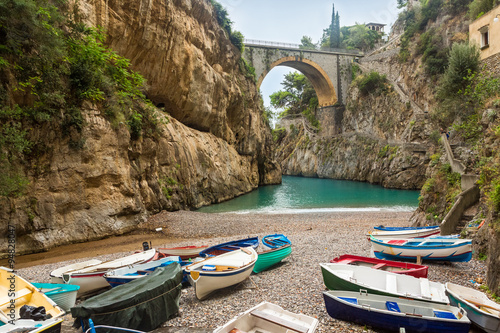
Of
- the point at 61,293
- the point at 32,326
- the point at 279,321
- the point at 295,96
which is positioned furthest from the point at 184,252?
the point at 295,96

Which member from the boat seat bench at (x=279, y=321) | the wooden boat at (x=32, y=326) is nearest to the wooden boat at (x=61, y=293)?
the wooden boat at (x=32, y=326)

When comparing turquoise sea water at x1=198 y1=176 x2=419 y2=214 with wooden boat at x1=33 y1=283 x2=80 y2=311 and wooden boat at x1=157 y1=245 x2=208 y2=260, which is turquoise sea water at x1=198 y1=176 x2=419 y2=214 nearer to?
wooden boat at x1=157 y1=245 x2=208 y2=260

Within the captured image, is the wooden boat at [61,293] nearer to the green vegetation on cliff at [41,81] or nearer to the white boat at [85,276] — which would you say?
the white boat at [85,276]

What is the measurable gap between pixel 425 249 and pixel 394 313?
456 cm

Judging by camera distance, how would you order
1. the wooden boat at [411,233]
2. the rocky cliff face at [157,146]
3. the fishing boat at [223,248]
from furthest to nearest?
the rocky cliff face at [157,146] → the wooden boat at [411,233] → the fishing boat at [223,248]

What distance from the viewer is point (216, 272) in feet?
23.4

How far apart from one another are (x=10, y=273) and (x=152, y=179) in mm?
13166

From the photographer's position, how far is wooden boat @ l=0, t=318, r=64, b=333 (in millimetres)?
4273

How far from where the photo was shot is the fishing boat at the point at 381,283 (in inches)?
231

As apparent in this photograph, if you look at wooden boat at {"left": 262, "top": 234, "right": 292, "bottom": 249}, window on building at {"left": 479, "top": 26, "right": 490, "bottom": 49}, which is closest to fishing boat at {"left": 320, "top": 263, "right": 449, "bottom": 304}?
wooden boat at {"left": 262, "top": 234, "right": 292, "bottom": 249}

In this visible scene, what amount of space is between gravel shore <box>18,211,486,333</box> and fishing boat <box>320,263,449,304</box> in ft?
2.30

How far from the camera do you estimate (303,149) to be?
2477 inches

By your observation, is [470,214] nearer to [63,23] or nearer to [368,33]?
[63,23]

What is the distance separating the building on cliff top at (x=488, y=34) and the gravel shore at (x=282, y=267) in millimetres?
12958
